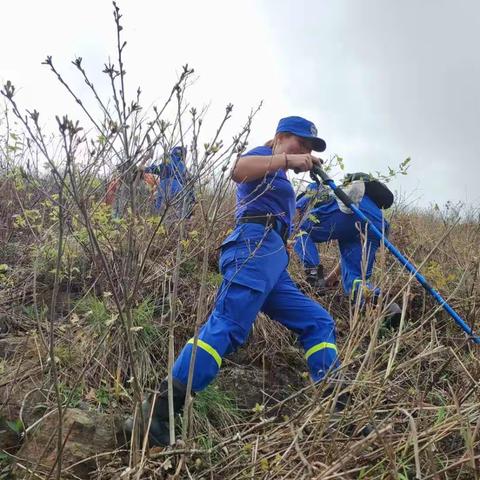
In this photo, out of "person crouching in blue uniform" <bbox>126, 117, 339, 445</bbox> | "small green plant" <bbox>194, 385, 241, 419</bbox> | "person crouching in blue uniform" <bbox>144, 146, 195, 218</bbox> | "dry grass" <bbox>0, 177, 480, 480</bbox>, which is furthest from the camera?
"small green plant" <bbox>194, 385, 241, 419</bbox>

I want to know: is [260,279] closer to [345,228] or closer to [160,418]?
[160,418]

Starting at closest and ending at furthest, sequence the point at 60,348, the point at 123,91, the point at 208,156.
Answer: the point at 123,91 → the point at 208,156 → the point at 60,348

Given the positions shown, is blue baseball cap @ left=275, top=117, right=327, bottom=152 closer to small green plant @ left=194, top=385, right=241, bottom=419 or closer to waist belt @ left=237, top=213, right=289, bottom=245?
waist belt @ left=237, top=213, right=289, bottom=245

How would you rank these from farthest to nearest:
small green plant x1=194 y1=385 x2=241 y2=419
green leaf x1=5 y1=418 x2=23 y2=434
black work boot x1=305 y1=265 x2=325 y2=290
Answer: black work boot x1=305 y1=265 x2=325 y2=290 → small green plant x1=194 y1=385 x2=241 y2=419 → green leaf x1=5 y1=418 x2=23 y2=434

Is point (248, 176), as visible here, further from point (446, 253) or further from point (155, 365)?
point (446, 253)

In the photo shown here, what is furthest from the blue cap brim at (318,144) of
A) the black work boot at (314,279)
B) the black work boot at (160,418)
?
the black work boot at (160,418)

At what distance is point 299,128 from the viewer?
2922 mm

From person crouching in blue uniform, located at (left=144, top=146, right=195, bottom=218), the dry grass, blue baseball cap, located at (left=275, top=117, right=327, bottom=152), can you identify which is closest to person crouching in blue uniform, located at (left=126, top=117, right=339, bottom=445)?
blue baseball cap, located at (left=275, top=117, right=327, bottom=152)

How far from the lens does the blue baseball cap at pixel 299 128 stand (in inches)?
115

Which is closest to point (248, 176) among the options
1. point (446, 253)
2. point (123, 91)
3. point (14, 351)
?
point (123, 91)

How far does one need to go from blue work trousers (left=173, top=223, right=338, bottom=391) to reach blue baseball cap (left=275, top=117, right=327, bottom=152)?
0.68m

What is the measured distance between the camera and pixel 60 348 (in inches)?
109

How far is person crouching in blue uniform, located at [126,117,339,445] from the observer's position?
7.30ft

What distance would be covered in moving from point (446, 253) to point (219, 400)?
3.12 meters
